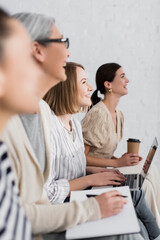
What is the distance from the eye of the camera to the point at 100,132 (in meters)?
1.82

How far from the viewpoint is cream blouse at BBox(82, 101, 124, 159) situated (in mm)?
1796

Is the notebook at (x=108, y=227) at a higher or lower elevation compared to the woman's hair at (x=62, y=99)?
lower

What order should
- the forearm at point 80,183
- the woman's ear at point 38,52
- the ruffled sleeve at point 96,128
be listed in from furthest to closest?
the ruffled sleeve at point 96,128 < the forearm at point 80,183 < the woman's ear at point 38,52

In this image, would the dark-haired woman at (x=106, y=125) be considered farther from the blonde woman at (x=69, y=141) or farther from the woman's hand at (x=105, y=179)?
the woman's hand at (x=105, y=179)

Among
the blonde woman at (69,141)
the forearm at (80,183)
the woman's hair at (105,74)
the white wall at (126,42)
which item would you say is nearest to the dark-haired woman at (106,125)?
the woman's hair at (105,74)

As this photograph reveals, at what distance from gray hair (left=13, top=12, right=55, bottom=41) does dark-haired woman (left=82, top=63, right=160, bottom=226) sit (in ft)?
3.15

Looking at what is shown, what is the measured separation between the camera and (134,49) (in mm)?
3049

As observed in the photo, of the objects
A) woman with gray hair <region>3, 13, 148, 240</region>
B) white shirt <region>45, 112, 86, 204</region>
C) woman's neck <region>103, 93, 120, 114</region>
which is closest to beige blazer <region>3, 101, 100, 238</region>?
woman with gray hair <region>3, 13, 148, 240</region>

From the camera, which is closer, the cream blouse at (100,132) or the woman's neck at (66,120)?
the woman's neck at (66,120)

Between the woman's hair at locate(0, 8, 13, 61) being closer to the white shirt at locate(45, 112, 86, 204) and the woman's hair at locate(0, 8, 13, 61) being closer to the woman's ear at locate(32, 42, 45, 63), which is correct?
the woman's ear at locate(32, 42, 45, 63)

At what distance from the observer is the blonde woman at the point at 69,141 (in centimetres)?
125

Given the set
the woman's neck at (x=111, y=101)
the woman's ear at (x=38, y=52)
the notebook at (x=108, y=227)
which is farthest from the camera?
the woman's neck at (x=111, y=101)

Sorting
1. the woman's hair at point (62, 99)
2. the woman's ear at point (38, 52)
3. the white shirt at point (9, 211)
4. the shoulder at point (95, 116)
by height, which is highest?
the woman's ear at point (38, 52)

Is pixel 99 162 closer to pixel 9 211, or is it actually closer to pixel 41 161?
pixel 41 161
